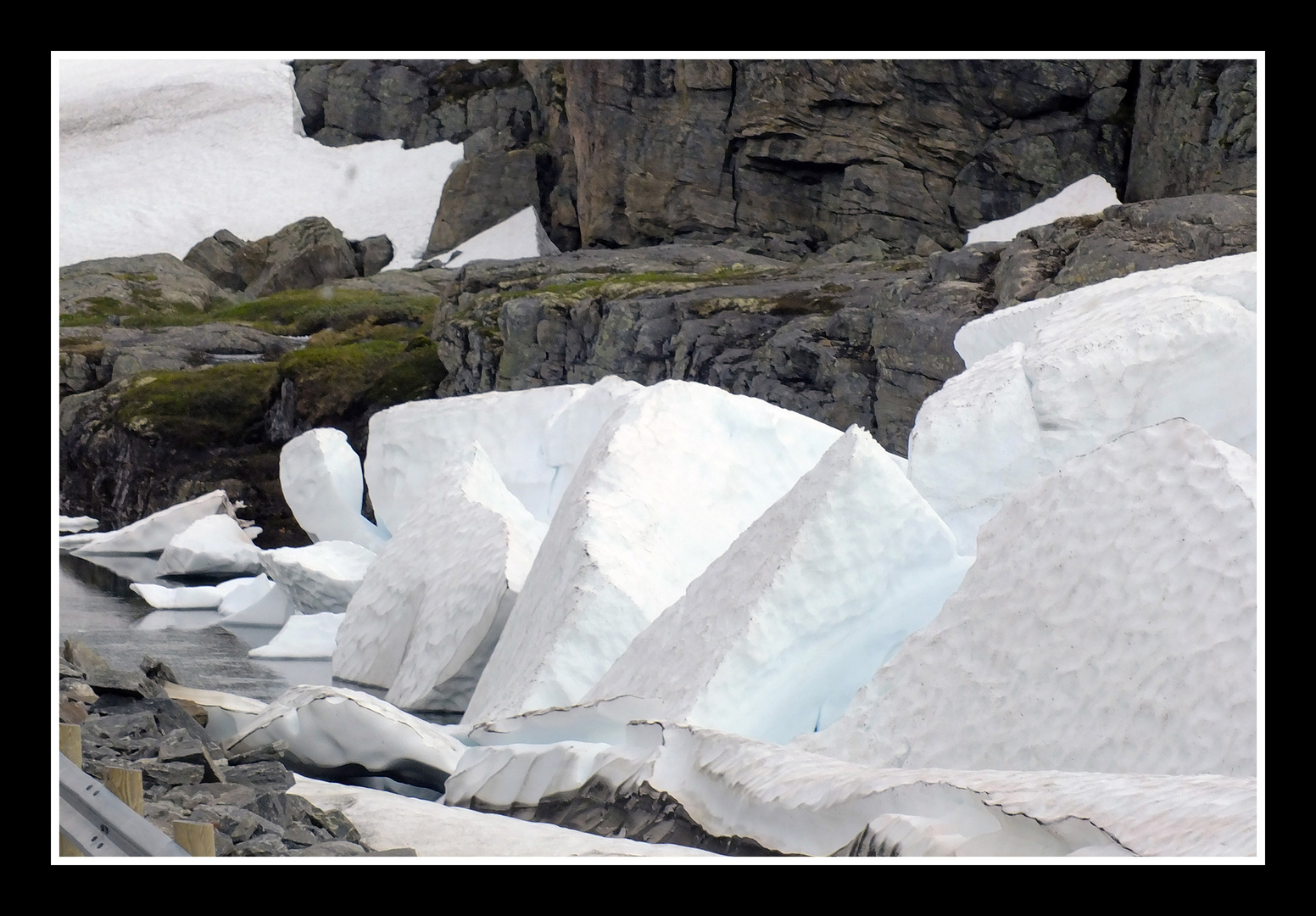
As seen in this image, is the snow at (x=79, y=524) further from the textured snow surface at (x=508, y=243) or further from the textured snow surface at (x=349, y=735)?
the textured snow surface at (x=349, y=735)

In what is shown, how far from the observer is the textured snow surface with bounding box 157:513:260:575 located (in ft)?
43.9

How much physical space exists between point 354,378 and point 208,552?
6631 millimetres

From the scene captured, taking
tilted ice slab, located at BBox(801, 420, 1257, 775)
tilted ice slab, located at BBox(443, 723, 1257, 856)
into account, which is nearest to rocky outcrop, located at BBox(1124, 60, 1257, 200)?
tilted ice slab, located at BBox(801, 420, 1257, 775)

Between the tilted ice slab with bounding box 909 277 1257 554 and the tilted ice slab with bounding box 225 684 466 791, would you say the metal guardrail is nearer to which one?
the tilted ice slab with bounding box 225 684 466 791

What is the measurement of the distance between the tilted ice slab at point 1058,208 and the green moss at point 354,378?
990 cm

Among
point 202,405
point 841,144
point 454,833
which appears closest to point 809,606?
point 454,833

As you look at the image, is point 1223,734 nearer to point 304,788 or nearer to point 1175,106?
point 304,788

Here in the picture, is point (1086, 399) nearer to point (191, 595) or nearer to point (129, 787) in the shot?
point (129, 787)

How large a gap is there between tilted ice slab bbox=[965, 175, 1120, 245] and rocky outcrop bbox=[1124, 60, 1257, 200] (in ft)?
2.33

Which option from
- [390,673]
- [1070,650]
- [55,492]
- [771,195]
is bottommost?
[390,673]

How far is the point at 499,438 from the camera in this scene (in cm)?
1084

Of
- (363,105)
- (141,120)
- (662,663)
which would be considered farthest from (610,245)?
(662,663)

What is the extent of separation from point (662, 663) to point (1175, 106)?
1862 centimetres

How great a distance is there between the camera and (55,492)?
104 inches
